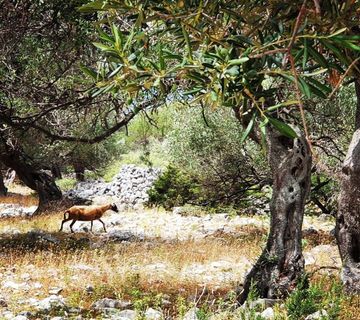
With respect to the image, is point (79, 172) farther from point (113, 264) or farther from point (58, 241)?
point (113, 264)

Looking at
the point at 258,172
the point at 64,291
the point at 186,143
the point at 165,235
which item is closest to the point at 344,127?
the point at 258,172

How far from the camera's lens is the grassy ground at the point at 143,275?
4969 millimetres

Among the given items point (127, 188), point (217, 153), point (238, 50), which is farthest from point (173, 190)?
point (238, 50)

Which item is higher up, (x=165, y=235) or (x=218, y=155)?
(x=218, y=155)

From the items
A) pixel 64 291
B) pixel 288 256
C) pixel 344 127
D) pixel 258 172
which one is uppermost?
pixel 344 127

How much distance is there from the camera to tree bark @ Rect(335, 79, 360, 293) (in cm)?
573

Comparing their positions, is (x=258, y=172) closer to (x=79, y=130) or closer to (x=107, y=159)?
(x=79, y=130)

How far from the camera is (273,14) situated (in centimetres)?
203

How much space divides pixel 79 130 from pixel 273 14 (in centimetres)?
1096

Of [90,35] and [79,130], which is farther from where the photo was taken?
[79,130]

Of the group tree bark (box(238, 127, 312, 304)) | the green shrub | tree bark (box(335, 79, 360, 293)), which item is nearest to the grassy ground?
tree bark (box(335, 79, 360, 293))

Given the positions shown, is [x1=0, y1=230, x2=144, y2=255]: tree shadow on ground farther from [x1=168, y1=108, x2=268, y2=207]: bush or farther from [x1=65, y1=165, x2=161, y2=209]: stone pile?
[x1=65, y1=165, x2=161, y2=209]: stone pile

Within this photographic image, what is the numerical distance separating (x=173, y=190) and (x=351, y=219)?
12727 millimetres

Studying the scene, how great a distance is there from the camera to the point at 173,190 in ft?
60.2
